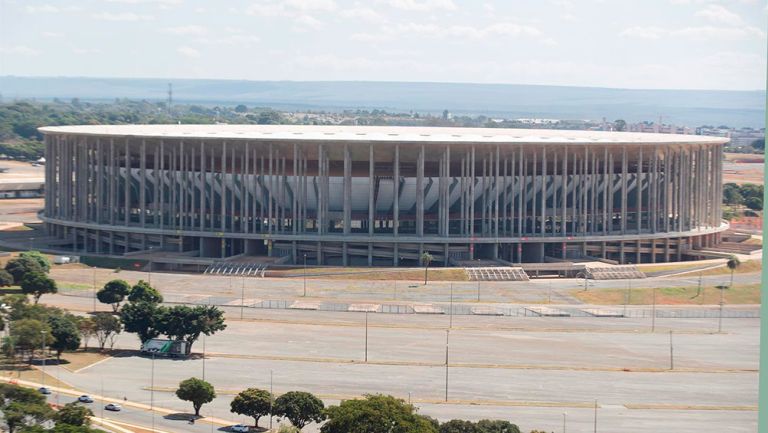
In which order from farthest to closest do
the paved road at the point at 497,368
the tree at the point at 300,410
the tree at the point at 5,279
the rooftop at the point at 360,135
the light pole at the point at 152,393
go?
the rooftop at the point at 360,135, the tree at the point at 5,279, the paved road at the point at 497,368, the light pole at the point at 152,393, the tree at the point at 300,410

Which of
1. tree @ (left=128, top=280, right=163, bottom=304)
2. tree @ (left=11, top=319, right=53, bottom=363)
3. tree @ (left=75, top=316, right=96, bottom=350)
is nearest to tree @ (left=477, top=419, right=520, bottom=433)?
tree @ (left=11, top=319, right=53, bottom=363)

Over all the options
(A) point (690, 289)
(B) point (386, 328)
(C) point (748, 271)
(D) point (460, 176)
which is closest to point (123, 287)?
(B) point (386, 328)

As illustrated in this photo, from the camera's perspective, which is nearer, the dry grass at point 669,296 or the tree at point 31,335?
the tree at point 31,335

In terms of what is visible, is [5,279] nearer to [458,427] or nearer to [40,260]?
[40,260]

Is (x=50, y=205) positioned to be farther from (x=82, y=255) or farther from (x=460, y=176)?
(x=460, y=176)

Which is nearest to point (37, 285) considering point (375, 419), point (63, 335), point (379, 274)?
point (63, 335)

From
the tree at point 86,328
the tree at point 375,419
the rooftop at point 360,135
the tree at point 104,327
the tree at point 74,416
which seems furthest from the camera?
the rooftop at point 360,135

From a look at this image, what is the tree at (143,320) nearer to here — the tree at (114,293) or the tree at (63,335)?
the tree at (63,335)

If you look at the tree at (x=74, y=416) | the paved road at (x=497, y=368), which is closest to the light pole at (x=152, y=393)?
the paved road at (x=497, y=368)
